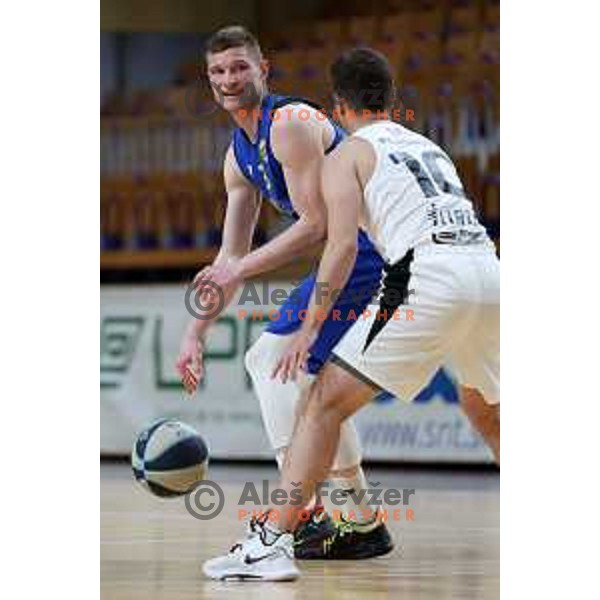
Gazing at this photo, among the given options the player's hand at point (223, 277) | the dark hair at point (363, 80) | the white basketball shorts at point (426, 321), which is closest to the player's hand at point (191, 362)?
the player's hand at point (223, 277)

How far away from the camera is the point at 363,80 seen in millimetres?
6855

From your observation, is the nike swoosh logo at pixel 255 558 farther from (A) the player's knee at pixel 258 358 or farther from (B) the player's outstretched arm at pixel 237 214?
(B) the player's outstretched arm at pixel 237 214

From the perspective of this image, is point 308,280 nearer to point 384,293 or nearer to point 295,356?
point 384,293

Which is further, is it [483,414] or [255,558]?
[483,414]

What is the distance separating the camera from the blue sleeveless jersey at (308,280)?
7.47 metres

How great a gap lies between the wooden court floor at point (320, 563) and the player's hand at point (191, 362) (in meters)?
0.70

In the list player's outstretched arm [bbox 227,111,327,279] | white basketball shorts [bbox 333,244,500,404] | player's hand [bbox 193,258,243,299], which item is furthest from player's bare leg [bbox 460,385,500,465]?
player's hand [bbox 193,258,243,299]

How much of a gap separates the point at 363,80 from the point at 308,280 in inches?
44.7

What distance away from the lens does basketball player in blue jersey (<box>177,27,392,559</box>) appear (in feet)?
23.4

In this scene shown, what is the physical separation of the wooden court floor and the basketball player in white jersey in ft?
0.96

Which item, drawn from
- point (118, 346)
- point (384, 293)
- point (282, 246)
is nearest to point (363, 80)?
point (282, 246)

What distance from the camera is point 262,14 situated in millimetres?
17672
